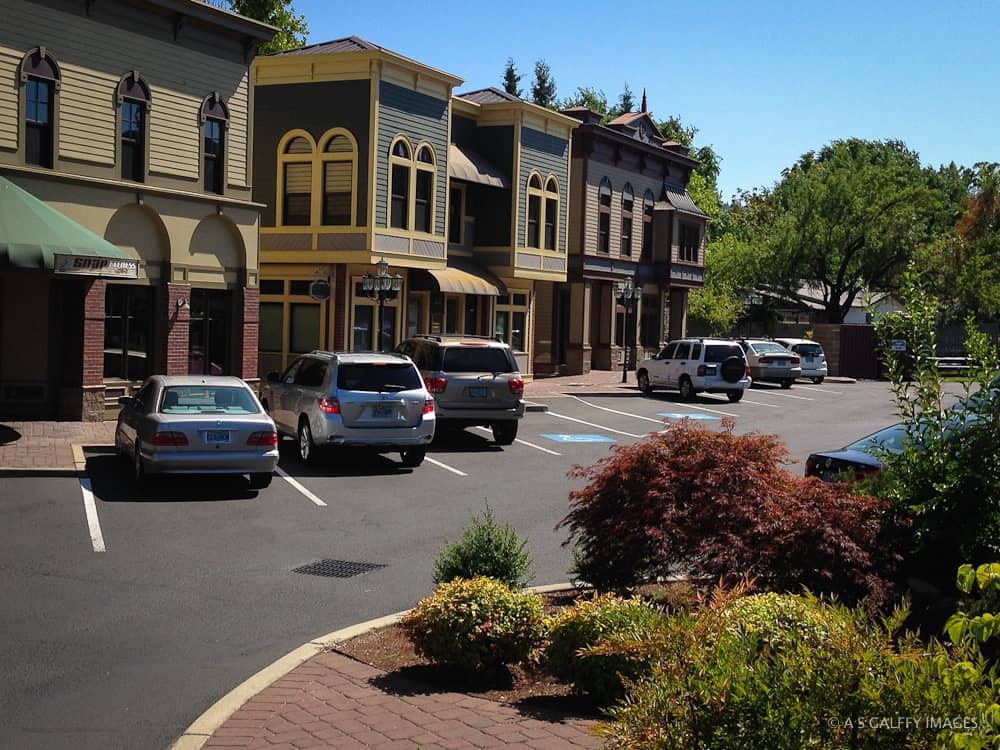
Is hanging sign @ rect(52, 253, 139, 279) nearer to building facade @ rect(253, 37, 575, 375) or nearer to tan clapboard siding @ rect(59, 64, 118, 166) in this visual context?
tan clapboard siding @ rect(59, 64, 118, 166)

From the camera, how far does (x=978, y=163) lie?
67.8m

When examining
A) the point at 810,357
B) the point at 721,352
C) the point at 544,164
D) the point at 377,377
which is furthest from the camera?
the point at 810,357

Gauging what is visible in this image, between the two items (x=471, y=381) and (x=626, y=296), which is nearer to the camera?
(x=471, y=381)

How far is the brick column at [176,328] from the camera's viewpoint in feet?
79.0

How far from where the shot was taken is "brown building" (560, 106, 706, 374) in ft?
144

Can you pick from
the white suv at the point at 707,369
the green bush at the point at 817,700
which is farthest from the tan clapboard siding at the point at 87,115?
the green bush at the point at 817,700

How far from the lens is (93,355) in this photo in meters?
22.3

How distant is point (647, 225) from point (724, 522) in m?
41.6

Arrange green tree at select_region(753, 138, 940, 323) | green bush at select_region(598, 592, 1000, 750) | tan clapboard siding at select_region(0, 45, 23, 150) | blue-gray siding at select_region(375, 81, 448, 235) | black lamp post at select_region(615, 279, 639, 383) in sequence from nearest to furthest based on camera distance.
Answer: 1. green bush at select_region(598, 592, 1000, 750)
2. tan clapboard siding at select_region(0, 45, 23, 150)
3. blue-gray siding at select_region(375, 81, 448, 235)
4. black lamp post at select_region(615, 279, 639, 383)
5. green tree at select_region(753, 138, 940, 323)

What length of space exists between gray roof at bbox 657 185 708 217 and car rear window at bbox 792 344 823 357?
828 centimetres

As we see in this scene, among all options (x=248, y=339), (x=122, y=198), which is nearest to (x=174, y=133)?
(x=122, y=198)

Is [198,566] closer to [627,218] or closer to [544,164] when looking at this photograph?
[544,164]

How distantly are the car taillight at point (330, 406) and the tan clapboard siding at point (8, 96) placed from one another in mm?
8024

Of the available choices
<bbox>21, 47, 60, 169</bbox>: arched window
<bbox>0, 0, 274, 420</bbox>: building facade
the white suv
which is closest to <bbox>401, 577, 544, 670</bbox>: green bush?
<bbox>0, 0, 274, 420</bbox>: building facade
